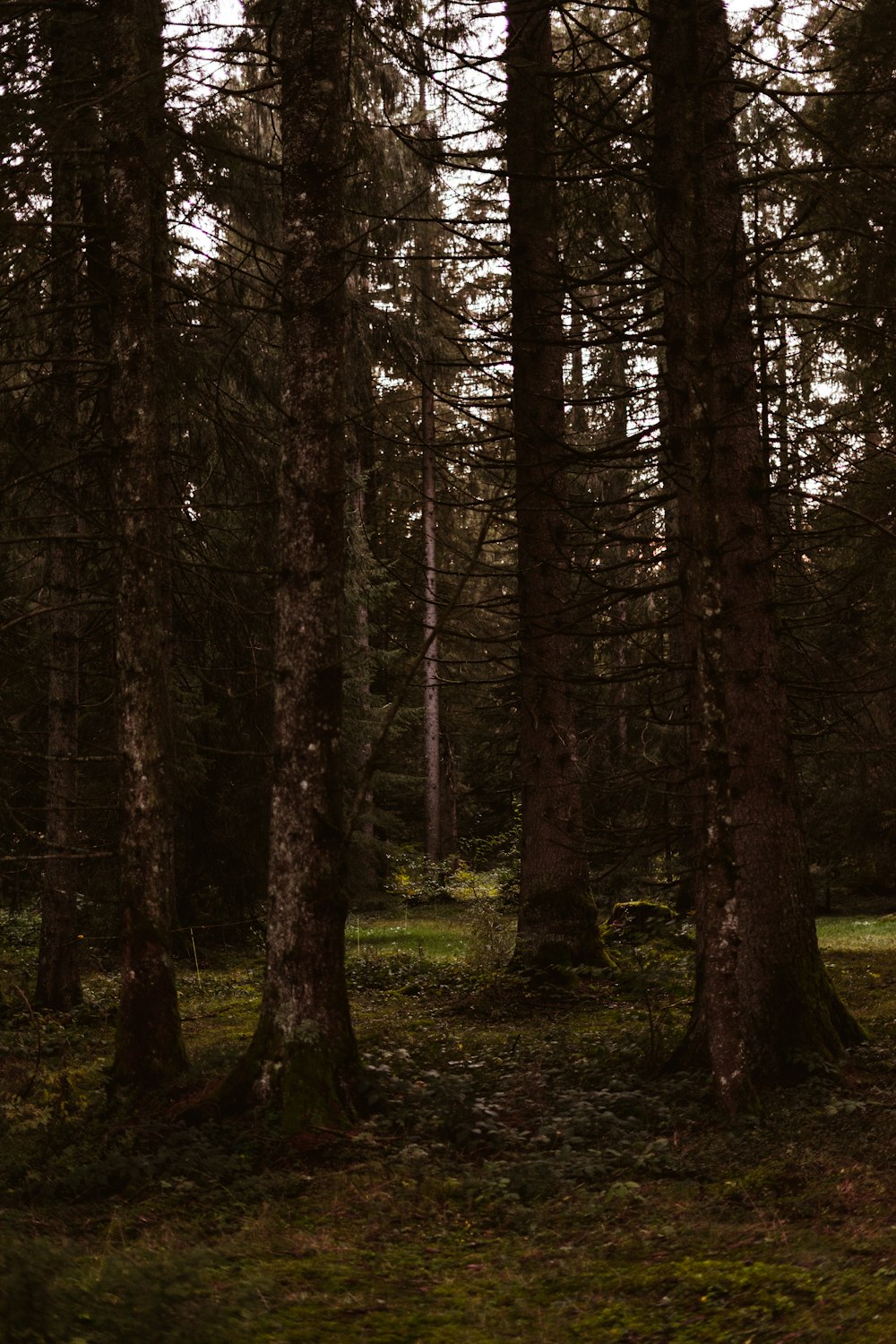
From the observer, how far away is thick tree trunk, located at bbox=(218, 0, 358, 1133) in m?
7.02

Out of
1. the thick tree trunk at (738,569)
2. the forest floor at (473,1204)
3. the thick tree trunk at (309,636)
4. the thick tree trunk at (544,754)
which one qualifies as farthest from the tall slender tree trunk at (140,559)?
the thick tree trunk at (544,754)

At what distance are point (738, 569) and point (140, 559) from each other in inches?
176

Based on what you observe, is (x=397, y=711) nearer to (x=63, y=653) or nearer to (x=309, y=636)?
(x=309, y=636)

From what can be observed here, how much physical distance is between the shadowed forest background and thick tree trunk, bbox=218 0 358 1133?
0.09 feet

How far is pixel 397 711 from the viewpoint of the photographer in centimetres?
830

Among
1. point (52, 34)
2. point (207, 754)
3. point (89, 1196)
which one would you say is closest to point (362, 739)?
point (207, 754)

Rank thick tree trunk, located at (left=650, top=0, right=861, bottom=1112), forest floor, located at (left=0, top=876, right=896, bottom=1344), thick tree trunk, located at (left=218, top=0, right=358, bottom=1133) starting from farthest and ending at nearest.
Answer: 1. thick tree trunk, located at (left=650, top=0, right=861, bottom=1112)
2. thick tree trunk, located at (left=218, top=0, right=358, bottom=1133)
3. forest floor, located at (left=0, top=876, right=896, bottom=1344)

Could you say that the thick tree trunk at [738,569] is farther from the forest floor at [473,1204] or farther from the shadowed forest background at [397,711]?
the forest floor at [473,1204]

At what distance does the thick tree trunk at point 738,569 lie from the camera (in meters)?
7.54

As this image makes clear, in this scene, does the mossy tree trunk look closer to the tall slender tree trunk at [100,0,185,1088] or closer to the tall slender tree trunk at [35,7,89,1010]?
the tall slender tree trunk at [35,7,89,1010]

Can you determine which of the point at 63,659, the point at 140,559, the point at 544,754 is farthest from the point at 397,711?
the point at 63,659

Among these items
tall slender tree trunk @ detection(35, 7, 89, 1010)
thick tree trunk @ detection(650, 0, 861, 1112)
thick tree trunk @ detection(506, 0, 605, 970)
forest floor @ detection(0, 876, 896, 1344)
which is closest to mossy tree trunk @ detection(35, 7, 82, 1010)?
tall slender tree trunk @ detection(35, 7, 89, 1010)

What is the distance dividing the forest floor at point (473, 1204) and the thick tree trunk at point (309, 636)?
41 cm

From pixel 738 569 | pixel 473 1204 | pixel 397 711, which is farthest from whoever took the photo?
pixel 397 711
